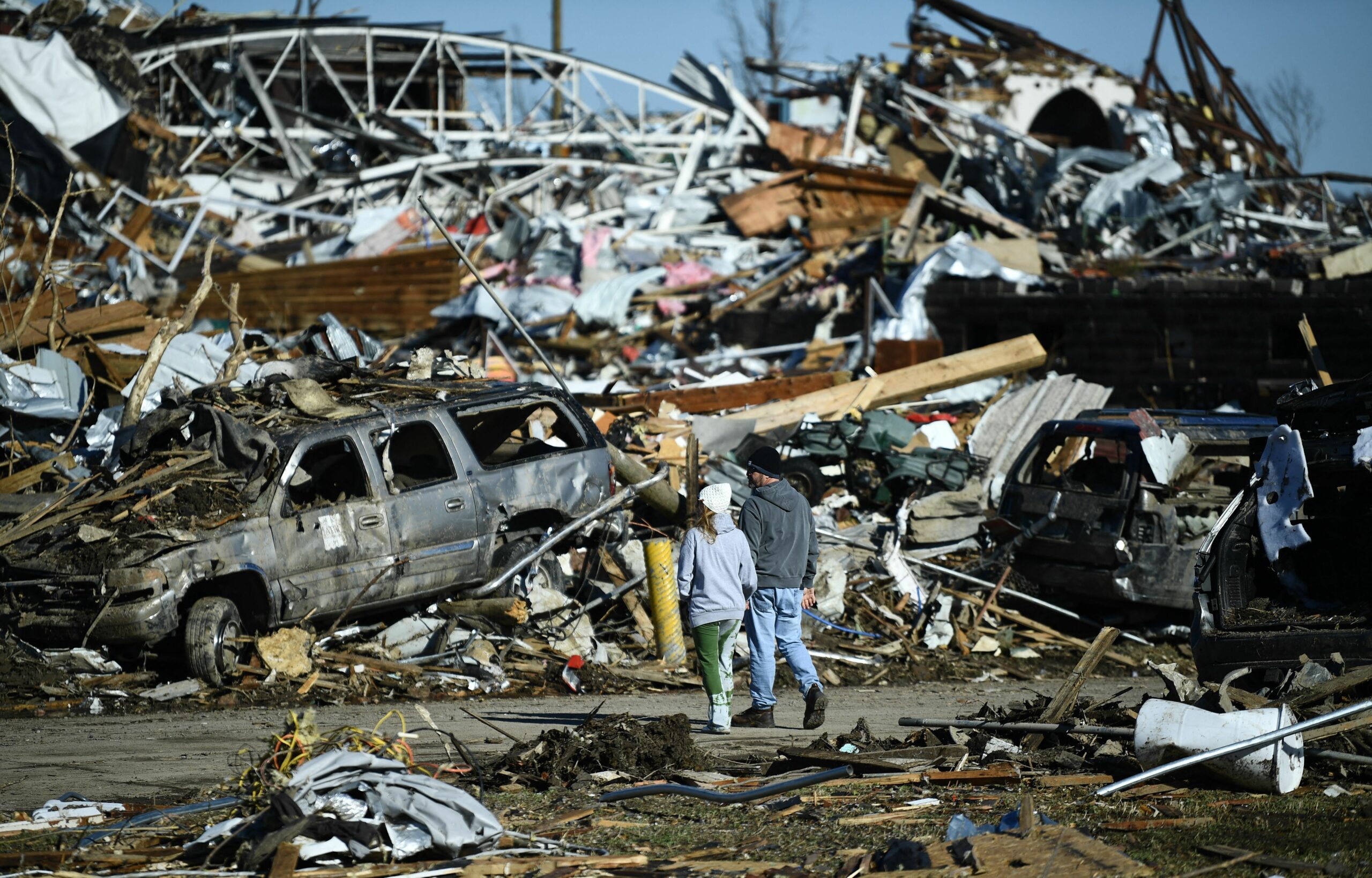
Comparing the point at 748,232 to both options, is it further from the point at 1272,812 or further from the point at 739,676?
the point at 1272,812

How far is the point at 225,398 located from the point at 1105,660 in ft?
25.3

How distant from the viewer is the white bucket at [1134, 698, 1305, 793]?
593 centimetres

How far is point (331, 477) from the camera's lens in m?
10.1

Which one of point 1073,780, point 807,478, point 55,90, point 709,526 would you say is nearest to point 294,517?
point 709,526

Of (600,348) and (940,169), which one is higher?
(940,169)

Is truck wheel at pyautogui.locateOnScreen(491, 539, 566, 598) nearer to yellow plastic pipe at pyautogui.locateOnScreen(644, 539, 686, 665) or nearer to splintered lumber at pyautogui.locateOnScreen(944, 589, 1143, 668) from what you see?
yellow plastic pipe at pyautogui.locateOnScreen(644, 539, 686, 665)

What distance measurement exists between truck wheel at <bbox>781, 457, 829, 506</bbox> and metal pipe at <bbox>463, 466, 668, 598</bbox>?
277cm

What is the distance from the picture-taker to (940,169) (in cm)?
2595

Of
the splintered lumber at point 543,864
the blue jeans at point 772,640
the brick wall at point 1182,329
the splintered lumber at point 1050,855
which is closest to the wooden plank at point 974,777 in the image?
the splintered lumber at point 1050,855

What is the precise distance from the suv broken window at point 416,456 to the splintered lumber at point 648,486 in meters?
1.80

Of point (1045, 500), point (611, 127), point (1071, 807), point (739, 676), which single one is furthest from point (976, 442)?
point (611, 127)

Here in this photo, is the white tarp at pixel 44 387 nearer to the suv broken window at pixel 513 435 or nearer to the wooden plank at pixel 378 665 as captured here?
the suv broken window at pixel 513 435

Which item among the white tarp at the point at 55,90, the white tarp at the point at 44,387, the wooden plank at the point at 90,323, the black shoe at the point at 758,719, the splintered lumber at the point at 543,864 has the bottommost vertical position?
the black shoe at the point at 758,719

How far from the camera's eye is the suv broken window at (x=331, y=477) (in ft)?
32.8
